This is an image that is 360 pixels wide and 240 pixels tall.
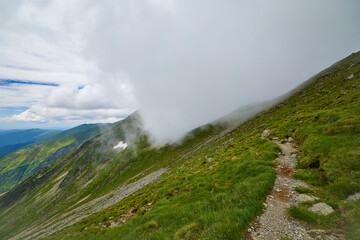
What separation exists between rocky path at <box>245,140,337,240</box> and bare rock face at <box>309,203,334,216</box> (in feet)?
3.60

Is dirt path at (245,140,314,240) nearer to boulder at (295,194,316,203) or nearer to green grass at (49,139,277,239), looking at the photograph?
boulder at (295,194,316,203)

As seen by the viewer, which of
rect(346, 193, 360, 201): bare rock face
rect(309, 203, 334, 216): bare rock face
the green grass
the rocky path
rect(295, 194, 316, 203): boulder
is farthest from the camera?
rect(295, 194, 316, 203): boulder

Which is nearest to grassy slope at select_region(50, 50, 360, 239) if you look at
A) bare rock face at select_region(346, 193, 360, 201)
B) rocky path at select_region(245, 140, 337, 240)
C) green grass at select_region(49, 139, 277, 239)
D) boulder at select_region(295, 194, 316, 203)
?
green grass at select_region(49, 139, 277, 239)

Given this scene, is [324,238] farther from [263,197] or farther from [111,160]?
[111,160]

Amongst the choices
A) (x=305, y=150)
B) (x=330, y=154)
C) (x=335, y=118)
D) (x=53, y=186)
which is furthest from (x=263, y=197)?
(x=53, y=186)

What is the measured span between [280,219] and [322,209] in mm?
2341

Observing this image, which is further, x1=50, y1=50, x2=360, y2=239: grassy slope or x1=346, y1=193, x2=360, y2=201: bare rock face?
x1=346, y1=193, x2=360, y2=201: bare rock face

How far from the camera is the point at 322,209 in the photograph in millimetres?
7527

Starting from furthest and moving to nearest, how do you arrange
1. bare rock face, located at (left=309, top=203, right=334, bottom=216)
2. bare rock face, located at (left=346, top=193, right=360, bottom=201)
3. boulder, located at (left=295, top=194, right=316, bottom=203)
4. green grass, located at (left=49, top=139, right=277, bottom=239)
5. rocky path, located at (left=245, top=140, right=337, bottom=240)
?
boulder, located at (left=295, top=194, right=316, bottom=203)
green grass, located at (left=49, top=139, right=277, bottom=239)
bare rock face, located at (left=346, top=193, right=360, bottom=201)
bare rock face, located at (left=309, top=203, right=334, bottom=216)
rocky path, located at (left=245, top=140, right=337, bottom=240)

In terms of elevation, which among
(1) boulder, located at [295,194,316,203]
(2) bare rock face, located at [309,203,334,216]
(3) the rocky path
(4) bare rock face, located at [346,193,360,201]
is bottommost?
(4) bare rock face, located at [346,193,360,201]

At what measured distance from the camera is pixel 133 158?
14375cm

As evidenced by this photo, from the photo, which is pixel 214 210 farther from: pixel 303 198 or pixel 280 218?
pixel 303 198

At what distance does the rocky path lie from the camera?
21.6ft

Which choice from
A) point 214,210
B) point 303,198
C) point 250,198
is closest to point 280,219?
point 250,198
